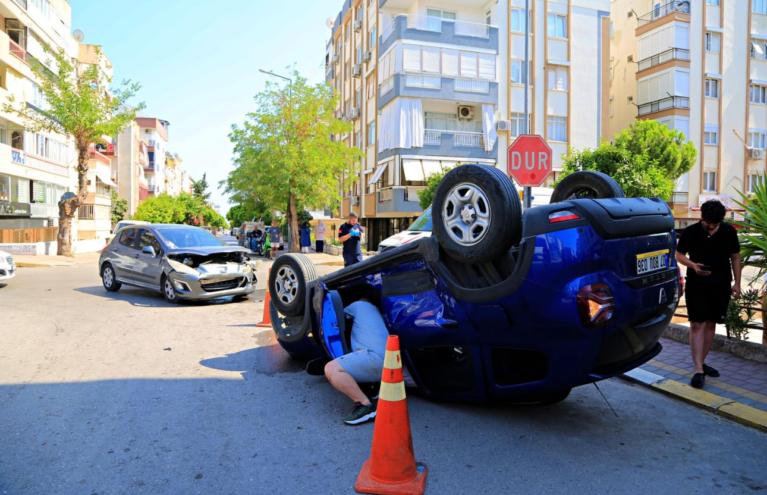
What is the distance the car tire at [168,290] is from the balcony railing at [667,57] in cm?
3685

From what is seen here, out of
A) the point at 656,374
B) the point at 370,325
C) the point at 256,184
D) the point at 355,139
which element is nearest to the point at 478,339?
the point at 370,325

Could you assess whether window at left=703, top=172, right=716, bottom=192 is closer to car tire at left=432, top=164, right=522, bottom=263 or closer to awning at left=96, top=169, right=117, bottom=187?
car tire at left=432, top=164, right=522, bottom=263

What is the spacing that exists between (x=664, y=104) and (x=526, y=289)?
39505 mm

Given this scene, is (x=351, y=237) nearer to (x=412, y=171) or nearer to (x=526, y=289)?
(x=526, y=289)

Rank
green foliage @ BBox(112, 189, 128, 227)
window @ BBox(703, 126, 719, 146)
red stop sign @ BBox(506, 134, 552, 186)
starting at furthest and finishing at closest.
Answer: green foliage @ BBox(112, 189, 128, 227) → window @ BBox(703, 126, 719, 146) → red stop sign @ BBox(506, 134, 552, 186)

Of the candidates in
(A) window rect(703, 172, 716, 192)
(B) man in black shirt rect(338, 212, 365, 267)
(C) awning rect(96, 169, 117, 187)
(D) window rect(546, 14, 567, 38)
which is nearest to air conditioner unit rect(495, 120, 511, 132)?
(D) window rect(546, 14, 567, 38)

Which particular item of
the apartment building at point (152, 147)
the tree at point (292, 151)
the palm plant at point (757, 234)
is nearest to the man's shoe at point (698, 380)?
the palm plant at point (757, 234)

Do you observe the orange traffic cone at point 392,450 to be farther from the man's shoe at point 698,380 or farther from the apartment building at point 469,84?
the apartment building at point 469,84

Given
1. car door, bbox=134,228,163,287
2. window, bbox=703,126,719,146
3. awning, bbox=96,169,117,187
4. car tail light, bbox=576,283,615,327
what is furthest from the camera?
awning, bbox=96,169,117,187

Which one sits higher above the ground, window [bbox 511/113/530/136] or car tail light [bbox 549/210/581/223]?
window [bbox 511/113/530/136]

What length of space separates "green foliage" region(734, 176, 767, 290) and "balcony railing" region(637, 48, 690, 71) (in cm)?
3548

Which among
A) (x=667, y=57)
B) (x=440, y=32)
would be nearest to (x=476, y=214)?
(x=440, y=32)

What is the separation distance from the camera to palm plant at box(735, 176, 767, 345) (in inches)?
240

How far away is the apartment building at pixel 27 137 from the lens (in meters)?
30.9
